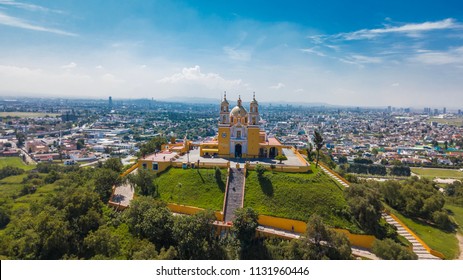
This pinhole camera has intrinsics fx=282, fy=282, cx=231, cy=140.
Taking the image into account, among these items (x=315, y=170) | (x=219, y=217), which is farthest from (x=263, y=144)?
(x=219, y=217)

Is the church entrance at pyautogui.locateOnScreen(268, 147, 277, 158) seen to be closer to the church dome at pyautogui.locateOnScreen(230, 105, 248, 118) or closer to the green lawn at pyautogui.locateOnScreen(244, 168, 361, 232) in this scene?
the church dome at pyautogui.locateOnScreen(230, 105, 248, 118)

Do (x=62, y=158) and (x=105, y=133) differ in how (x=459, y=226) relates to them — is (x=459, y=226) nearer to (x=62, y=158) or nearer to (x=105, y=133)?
(x=62, y=158)

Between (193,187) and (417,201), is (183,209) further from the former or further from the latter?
(417,201)

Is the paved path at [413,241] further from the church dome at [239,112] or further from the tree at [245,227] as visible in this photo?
the church dome at [239,112]

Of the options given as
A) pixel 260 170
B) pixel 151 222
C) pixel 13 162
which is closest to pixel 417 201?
pixel 260 170

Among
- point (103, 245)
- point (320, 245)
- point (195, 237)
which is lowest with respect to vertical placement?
point (103, 245)

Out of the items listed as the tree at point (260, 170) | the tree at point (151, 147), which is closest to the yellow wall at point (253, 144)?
the tree at point (260, 170)
